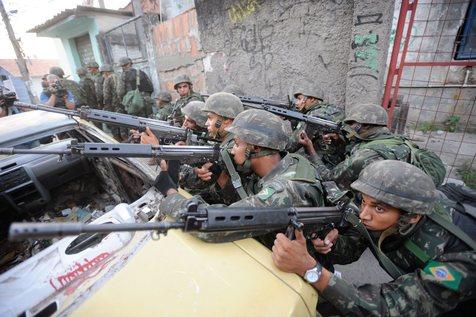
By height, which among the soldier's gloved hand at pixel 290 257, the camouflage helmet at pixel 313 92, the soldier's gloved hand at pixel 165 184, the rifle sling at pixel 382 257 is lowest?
the rifle sling at pixel 382 257

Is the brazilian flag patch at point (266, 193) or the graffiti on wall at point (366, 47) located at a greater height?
Result: the graffiti on wall at point (366, 47)

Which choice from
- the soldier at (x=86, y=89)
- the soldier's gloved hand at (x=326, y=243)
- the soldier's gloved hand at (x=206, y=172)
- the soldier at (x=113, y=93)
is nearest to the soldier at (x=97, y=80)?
the soldier at (x=86, y=89)

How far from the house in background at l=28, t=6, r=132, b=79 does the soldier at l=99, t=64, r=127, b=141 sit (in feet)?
18.3

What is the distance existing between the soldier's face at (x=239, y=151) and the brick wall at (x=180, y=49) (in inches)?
212

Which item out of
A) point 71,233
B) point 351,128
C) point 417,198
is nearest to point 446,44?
point 351,128

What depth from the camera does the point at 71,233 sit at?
842mm

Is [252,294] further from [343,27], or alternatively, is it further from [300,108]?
[343,27]

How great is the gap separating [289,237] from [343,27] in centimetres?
392

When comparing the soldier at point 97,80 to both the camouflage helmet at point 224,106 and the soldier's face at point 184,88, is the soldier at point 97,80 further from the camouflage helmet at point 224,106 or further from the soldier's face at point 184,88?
the camouflage helmet at point 224,106

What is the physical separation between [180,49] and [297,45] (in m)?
4.17

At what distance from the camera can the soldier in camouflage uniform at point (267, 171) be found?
5.31 ft

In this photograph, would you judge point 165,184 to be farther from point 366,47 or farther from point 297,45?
point 297,45

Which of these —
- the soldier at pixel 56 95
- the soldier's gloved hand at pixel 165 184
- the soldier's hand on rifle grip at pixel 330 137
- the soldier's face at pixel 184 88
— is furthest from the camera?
the soldier at pixel 56 95

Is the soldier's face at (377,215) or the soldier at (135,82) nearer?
the soldier's face at (377,215)
